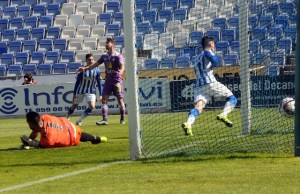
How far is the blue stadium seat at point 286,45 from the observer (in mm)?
16594

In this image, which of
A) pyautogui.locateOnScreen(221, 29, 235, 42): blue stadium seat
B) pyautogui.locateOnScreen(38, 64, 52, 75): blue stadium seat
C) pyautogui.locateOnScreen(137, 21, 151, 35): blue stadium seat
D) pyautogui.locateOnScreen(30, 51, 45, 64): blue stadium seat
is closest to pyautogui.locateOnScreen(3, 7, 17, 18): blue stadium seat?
pyautogui.locateOnScreen(30, 51, 45, 64): blue stadium seat

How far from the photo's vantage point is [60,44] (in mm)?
40531

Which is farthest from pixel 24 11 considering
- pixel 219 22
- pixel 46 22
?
pixel 219 22

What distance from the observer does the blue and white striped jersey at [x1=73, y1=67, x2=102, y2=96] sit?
23.8 meters

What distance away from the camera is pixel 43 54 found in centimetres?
4000

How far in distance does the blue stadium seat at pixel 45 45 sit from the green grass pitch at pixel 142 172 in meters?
26.6

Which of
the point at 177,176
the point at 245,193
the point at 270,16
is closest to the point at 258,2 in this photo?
the point at 270,16

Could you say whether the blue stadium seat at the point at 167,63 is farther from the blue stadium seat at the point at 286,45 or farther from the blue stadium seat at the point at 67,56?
the blue stadium seat at the point at 67,56

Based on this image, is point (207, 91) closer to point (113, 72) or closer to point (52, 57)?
point (113, 72)

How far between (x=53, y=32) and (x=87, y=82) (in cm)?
1777

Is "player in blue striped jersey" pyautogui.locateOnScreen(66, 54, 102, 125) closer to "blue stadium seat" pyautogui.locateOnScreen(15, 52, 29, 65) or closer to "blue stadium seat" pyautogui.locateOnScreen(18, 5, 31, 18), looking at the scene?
"blue stadium seat" pyautogui.locateOnScreen(15, 52, 29, 65)

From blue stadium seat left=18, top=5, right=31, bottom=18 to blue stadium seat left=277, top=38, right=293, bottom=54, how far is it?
26317mm

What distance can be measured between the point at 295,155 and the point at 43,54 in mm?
29154

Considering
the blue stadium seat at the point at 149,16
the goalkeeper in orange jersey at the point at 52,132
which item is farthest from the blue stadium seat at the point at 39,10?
the goalkeeper in orange jersey at the point at 52,132
